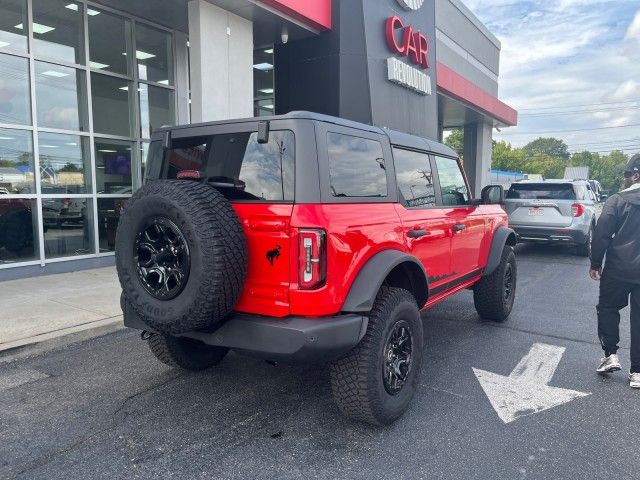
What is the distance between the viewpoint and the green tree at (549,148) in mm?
124000

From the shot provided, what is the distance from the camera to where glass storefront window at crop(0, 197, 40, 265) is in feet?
25.1

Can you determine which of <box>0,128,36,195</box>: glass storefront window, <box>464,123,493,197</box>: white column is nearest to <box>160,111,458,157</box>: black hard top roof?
<box>0,128,36,195</box>: glass storefront window

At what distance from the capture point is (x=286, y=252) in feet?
8.91

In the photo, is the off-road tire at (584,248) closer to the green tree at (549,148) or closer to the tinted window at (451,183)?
the tinted window at (451,183)

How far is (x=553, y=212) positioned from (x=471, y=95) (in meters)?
8.68

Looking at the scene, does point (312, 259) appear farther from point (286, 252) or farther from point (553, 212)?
point (553, 212)

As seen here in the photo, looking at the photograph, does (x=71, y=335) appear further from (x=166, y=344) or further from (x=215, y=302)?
(x=215, y=302)

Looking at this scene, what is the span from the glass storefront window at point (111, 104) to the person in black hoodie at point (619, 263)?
8.62 meters

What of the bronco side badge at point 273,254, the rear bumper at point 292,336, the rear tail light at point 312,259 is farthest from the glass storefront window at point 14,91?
the rear tail light at point 312,259

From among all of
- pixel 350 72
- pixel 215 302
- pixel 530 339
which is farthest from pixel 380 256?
pixel 350 72

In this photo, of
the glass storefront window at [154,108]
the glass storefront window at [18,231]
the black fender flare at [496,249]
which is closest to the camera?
the black fender flare at [496,249]

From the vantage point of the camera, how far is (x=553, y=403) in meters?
3.46

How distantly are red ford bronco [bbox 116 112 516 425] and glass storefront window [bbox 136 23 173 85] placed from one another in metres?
7.37

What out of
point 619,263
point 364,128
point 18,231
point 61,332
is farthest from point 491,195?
point 18,231
